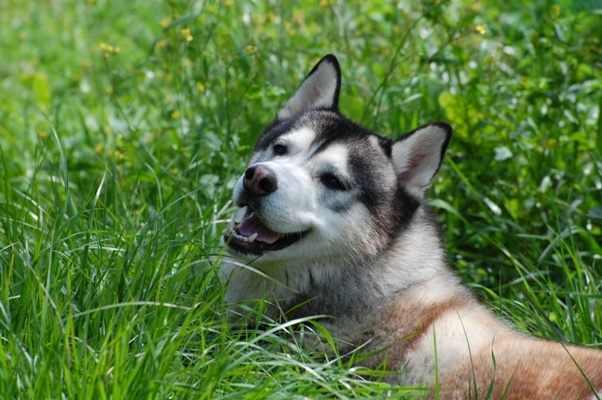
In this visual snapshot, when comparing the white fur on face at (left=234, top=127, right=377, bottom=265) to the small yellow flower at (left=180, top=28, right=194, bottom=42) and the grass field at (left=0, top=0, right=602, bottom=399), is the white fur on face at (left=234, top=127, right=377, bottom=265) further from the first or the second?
the small yellow flower at (left=180, top=28, right=194, bottom=42)

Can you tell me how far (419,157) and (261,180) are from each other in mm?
914

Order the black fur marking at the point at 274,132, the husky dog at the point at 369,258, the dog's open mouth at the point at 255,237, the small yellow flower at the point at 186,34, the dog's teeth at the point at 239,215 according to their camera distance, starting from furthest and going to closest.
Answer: the small yellow flower at the point at 186,34 < the black fur marking at the point at 274,132 < the dog's teeth at the point at 239,215 < the dog's open mouth at the point at 255,237 < the husky dog at the point at 369,258

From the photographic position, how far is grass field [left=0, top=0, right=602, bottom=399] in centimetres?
330

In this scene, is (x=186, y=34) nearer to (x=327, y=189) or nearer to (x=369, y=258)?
(x=327, y=189)

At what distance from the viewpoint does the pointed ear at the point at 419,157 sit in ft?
14.5

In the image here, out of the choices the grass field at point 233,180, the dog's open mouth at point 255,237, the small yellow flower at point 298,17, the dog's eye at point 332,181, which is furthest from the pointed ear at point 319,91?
the small yellow flower at point 298,17

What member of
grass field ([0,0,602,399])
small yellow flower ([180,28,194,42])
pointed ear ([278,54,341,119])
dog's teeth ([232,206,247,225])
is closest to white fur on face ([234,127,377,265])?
dog's teeth ([232,206,247,225])

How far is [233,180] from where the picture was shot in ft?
17.4

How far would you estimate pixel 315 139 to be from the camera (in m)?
4.46

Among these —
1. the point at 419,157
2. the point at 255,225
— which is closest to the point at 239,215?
the point at 255,225

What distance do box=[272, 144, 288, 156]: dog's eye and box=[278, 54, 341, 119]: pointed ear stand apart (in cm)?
44

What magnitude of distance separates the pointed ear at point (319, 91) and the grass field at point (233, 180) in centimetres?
37

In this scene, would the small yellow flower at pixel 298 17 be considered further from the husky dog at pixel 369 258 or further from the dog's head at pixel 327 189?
the husky dog at pixel 369 258

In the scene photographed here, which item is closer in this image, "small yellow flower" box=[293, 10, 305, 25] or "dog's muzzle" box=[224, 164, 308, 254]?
"dog's muzzle" box=[224, 164, 308, 254]
